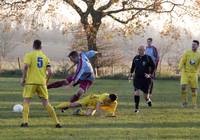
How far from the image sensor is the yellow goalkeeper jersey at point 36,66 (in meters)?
13.2

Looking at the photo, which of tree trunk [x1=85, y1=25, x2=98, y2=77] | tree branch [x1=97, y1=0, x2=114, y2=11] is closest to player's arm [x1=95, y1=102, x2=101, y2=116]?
tree trunk [x1=85, y1=25, x2=98, y2=77]

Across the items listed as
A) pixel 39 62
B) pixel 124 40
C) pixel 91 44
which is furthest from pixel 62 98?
pixel 124 40

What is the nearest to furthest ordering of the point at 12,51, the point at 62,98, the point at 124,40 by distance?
the point at 62,98
the point at 124,40
the point at 12,51

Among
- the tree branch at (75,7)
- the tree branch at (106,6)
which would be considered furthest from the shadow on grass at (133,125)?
the tree branch at (106,6)

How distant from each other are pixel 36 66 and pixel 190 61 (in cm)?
638

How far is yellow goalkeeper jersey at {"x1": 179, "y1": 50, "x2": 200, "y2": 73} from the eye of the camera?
18141mm

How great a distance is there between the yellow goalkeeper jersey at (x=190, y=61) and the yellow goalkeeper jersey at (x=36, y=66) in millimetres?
6045

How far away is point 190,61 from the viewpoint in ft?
59.6

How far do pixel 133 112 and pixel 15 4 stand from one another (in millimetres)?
30953

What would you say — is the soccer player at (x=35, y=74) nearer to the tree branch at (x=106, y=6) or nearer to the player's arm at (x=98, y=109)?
the player's arm at (x=98, y=109)

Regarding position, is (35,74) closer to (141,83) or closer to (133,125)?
(133,125)

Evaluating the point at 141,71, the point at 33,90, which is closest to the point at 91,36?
the point at 141,71

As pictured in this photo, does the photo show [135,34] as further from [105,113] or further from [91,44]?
[105,113]

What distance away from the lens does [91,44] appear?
47.1 meters
